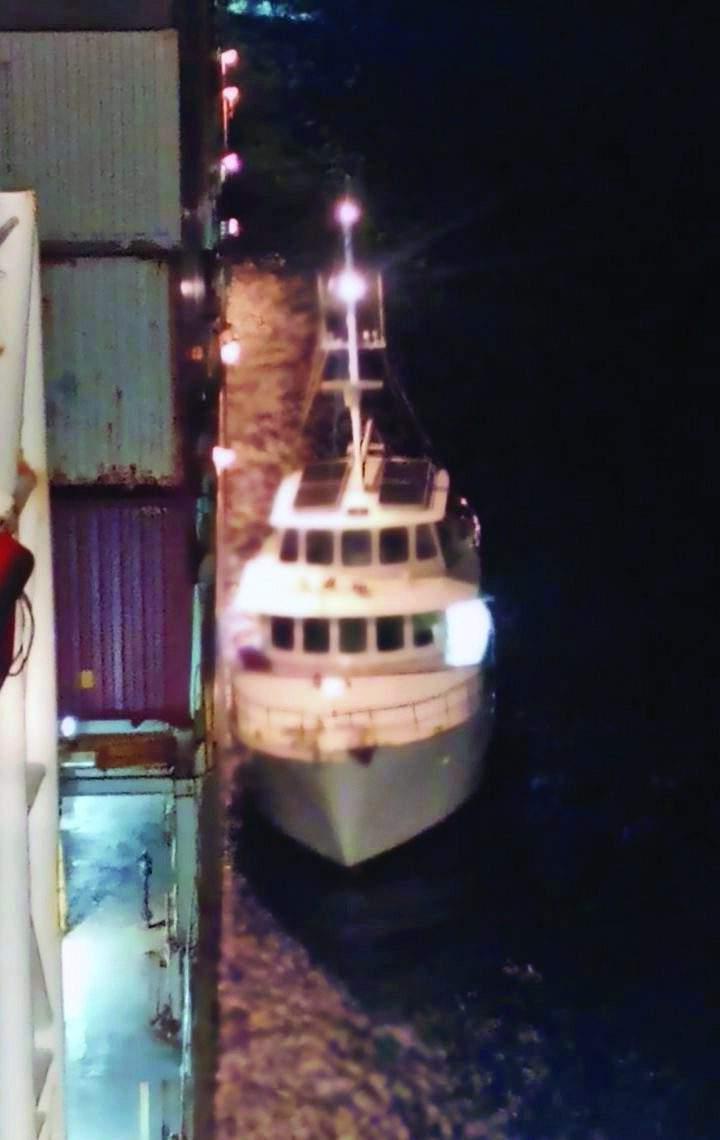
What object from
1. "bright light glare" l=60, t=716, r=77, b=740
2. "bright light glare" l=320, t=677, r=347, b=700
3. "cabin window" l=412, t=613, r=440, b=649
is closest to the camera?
"bright light glare" l=60, t=716, r=77, b=740

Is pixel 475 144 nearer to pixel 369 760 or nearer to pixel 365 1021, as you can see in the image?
pixel 369 760

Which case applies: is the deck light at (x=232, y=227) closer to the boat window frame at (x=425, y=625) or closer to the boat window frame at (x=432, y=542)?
the boat window frame at (x=432, y=542)

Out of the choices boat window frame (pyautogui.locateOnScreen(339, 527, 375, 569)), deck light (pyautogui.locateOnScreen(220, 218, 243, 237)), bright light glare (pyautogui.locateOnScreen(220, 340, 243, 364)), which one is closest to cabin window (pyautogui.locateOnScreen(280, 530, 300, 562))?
boat window frame (pyautogui.locateOnScreen(339, 527, 375, 569))

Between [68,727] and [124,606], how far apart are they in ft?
4.02

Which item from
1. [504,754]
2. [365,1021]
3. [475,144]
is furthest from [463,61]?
[365,1021]

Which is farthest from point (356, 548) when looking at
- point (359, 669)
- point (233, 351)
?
point (233, 351)

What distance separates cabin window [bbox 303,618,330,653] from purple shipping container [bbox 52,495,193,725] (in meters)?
5.44

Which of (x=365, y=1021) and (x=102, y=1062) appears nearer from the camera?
(x=102, y=1062)

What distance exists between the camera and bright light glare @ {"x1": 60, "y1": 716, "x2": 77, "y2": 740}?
1174 cm

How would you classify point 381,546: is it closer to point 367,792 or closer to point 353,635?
point 353,635

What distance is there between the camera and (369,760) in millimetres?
17406

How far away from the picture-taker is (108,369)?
37.7ft

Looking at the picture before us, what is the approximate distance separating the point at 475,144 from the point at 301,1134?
97.6ft

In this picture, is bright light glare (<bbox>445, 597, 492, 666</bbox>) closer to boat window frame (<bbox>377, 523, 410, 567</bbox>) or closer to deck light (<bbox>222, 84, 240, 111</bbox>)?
boat window frame (<bbox>377, 523, 410, 567</bbox>)
